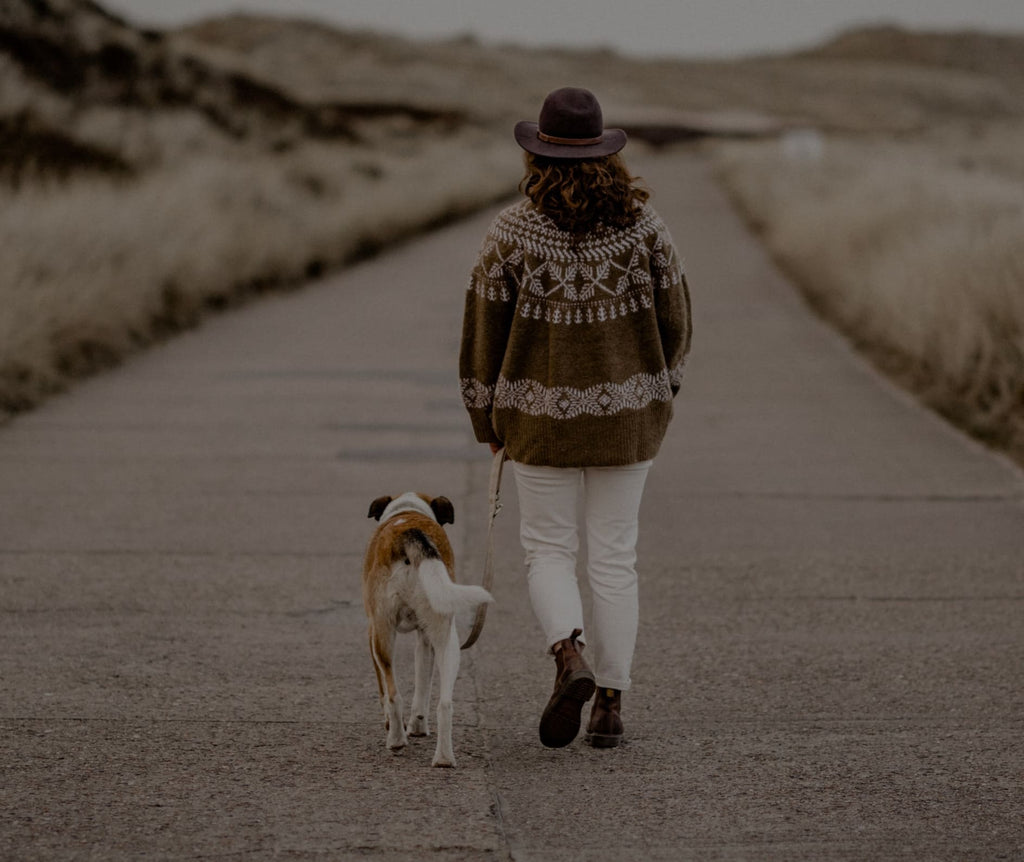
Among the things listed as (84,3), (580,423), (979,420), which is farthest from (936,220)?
(84,3)

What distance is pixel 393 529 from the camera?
502 cm

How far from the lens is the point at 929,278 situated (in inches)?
562

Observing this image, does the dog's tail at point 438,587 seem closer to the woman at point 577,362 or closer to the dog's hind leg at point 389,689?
the dog's hind leg at point 389,689

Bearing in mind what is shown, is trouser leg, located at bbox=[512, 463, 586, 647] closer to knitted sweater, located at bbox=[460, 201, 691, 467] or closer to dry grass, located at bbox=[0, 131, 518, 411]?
knitted sweater, located at bbox=[460, 201, 691, 467]

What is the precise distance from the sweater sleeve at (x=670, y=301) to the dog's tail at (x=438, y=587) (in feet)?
3.23

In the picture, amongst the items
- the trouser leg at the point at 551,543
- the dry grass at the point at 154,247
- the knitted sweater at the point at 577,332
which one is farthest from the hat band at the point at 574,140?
the dry grass at the point at 154,247

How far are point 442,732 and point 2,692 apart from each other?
5.83 ft

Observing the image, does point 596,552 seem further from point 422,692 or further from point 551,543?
point 422,692

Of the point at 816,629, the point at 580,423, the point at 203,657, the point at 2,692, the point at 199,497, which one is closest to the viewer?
the point at 580,423

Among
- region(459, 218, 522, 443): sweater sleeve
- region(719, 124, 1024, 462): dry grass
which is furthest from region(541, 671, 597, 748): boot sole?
region(719, 124, 1024, 462): dry grass

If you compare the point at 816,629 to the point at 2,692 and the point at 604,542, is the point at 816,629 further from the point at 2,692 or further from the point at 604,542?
the point at 2,692

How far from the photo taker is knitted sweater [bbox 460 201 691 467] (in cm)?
493

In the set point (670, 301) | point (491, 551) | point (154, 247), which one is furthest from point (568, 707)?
point (154, 247)

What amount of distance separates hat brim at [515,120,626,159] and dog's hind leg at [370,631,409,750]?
1.59 m
